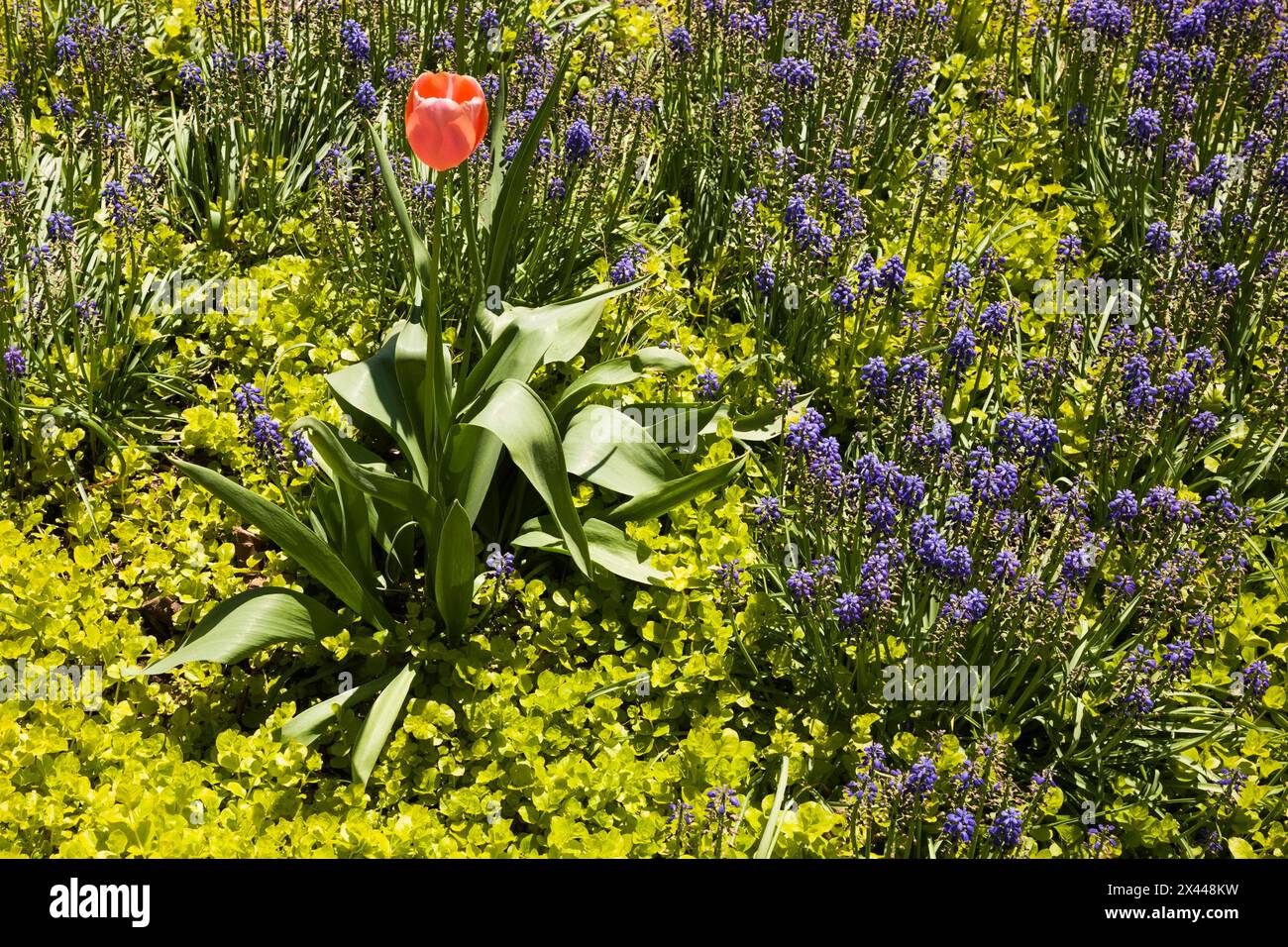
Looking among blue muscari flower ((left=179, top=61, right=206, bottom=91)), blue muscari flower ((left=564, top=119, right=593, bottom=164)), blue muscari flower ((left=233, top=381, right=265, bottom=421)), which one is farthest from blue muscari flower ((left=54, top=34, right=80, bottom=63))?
blue muscari flower ((left=564, top=119, right=593, bottom=164))

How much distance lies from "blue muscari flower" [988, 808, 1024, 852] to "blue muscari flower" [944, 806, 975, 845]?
0.17ft

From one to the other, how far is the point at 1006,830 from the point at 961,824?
0.33ft

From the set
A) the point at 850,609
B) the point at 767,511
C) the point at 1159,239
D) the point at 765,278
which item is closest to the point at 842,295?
the point at 765,278

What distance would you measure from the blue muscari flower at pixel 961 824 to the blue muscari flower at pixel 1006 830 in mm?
51

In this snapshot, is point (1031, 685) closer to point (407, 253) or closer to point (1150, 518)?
point (1150, 518)

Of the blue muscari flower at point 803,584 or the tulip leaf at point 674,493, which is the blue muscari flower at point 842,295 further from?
the blue muscari flower at point 803,584

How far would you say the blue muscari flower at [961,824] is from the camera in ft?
9.47

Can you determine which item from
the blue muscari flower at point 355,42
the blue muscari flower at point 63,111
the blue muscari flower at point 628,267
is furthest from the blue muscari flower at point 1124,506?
the blue muscari flower at point 63,111

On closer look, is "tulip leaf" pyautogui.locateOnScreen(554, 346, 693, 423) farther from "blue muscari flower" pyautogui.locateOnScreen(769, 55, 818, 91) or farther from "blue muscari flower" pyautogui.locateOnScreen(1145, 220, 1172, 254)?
"blue muscari flower" pyautogui.locateOnScreen(1145, 220, 1172, 254)

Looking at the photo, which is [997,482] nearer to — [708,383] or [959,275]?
[959,275]

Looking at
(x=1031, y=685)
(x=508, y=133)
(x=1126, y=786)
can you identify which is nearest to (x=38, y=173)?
(x=508, y=133)

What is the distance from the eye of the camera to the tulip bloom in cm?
263

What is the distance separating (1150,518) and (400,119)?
114 inches

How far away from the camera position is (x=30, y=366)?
4047 mm
